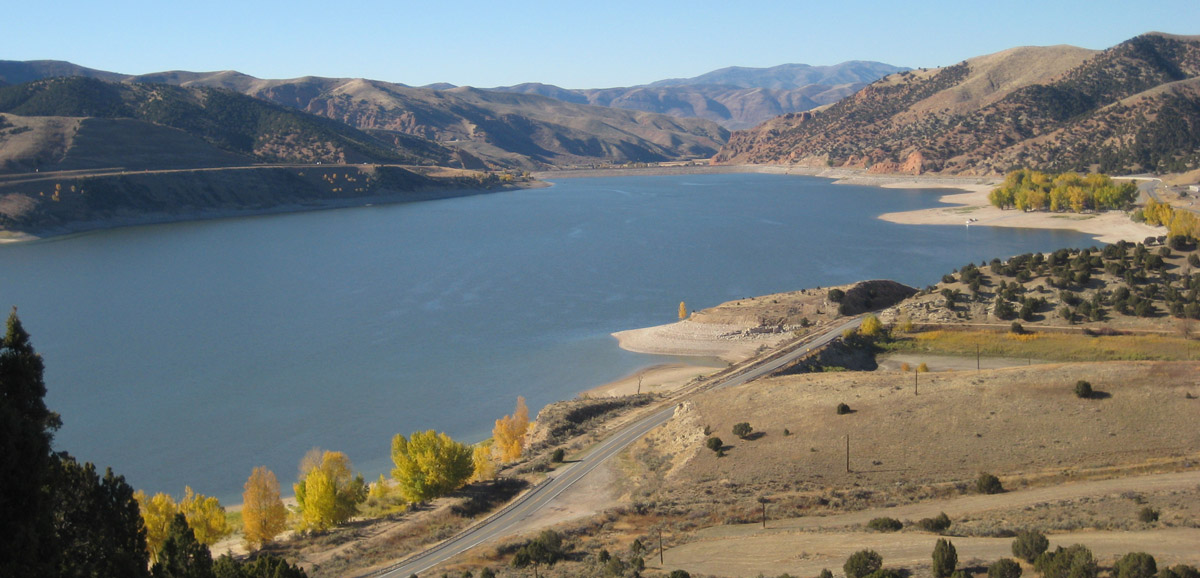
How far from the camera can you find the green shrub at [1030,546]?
2200cm

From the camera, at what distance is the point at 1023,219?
11894cm

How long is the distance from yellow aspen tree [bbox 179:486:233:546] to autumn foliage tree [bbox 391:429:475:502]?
6272mm

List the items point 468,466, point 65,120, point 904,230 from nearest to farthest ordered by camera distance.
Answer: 1. point 468,466
2. point 904,230
3. point 65,120

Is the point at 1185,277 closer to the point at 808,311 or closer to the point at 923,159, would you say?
the point at 808,311

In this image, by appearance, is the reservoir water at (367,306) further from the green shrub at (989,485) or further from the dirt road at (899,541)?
the green shrub at (989,485)

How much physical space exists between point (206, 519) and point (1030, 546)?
26.5 metres

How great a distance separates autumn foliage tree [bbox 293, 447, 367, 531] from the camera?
32.6 metres

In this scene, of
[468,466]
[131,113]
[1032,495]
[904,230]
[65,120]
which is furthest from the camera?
[131,113]

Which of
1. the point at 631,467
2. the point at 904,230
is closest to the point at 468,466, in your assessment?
the point at 631,467

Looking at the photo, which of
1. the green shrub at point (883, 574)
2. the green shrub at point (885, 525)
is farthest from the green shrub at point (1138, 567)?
the green shrub at point (885, 525)

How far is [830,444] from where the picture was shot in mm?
33938

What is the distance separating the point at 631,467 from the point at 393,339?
114 feet

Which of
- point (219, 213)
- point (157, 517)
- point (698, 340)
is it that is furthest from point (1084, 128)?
point (157, 517)

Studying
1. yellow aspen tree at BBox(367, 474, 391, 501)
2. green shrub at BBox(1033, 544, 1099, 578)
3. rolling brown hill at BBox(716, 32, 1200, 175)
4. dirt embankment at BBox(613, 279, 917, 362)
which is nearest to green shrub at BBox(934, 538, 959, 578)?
green shrub at BBox(1033, 544, 1099, 578)
